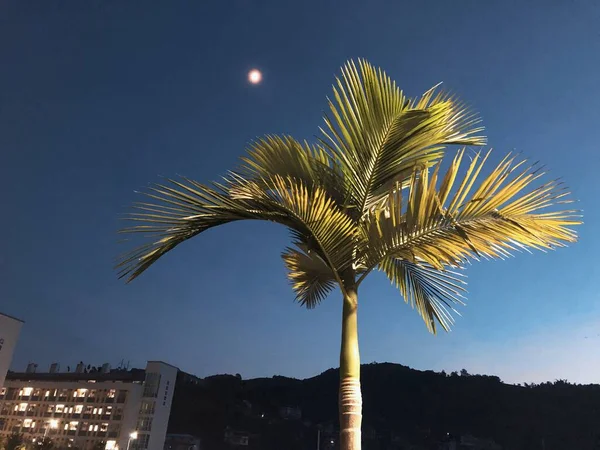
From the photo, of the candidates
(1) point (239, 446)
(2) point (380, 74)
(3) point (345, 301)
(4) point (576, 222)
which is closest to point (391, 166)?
(2) point (380, 74)

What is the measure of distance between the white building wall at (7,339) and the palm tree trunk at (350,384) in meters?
53.3

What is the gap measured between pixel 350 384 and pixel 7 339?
5411 centimetres

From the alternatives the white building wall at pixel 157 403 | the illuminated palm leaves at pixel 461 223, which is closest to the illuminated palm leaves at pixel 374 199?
the illuminated palm leaves at pixel 461 223

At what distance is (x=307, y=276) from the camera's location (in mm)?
4547

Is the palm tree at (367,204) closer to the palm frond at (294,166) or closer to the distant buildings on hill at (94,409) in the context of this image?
the palm frond at (294,166)

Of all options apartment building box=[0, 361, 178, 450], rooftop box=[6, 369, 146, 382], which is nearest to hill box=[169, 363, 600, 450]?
rooftop box=[6, 369, 146, 382]

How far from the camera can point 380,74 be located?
304 cm

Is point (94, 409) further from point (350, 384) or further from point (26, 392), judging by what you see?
point (350, 384)

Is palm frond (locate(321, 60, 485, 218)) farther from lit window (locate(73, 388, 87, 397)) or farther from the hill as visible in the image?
the hill

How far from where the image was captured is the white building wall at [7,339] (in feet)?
153

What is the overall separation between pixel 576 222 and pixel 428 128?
1104 millimetres

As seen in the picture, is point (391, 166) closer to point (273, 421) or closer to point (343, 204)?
point (343, 204)

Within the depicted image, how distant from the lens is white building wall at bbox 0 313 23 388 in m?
46.5

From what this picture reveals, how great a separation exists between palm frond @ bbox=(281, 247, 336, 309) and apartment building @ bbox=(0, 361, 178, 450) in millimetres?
62600
